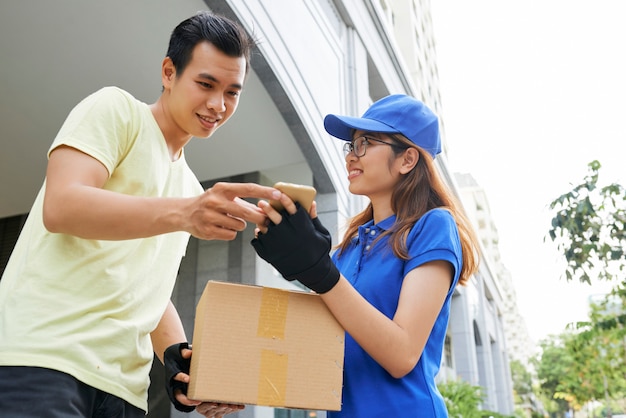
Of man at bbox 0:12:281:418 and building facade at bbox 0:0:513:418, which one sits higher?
building facade at bbox 0:0:513:418

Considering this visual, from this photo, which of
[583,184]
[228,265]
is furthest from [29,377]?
[583,184]

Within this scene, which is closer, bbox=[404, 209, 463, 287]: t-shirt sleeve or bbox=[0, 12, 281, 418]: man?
bbox=[0, 12, 281, 418]: man

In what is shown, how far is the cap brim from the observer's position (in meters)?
1.89

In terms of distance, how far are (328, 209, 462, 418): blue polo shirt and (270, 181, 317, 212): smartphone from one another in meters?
0.42

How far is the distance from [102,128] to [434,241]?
0.96m

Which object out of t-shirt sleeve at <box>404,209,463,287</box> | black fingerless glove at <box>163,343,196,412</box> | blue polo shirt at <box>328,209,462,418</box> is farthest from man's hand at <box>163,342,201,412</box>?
t-shirt sleeve at <box>404,209,463,287</box>

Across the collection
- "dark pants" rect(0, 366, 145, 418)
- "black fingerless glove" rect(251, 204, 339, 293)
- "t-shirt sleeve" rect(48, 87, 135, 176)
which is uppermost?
"t-shirt sleeve" rect(48, 87, 135, 176)

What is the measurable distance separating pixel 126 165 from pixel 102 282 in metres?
0.33

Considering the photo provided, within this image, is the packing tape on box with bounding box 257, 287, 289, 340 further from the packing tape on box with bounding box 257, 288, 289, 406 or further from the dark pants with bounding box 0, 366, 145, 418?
the dark pants with bounding box 0, 366, 145, 418

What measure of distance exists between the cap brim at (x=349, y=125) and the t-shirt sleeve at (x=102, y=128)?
2.33ft

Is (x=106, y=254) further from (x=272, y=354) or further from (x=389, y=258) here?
(x=389, y=258)

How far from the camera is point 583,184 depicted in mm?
6434

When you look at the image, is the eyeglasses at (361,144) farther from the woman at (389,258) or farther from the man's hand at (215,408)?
the man's hand at (215,408)

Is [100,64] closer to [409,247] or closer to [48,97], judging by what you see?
[48,97]
